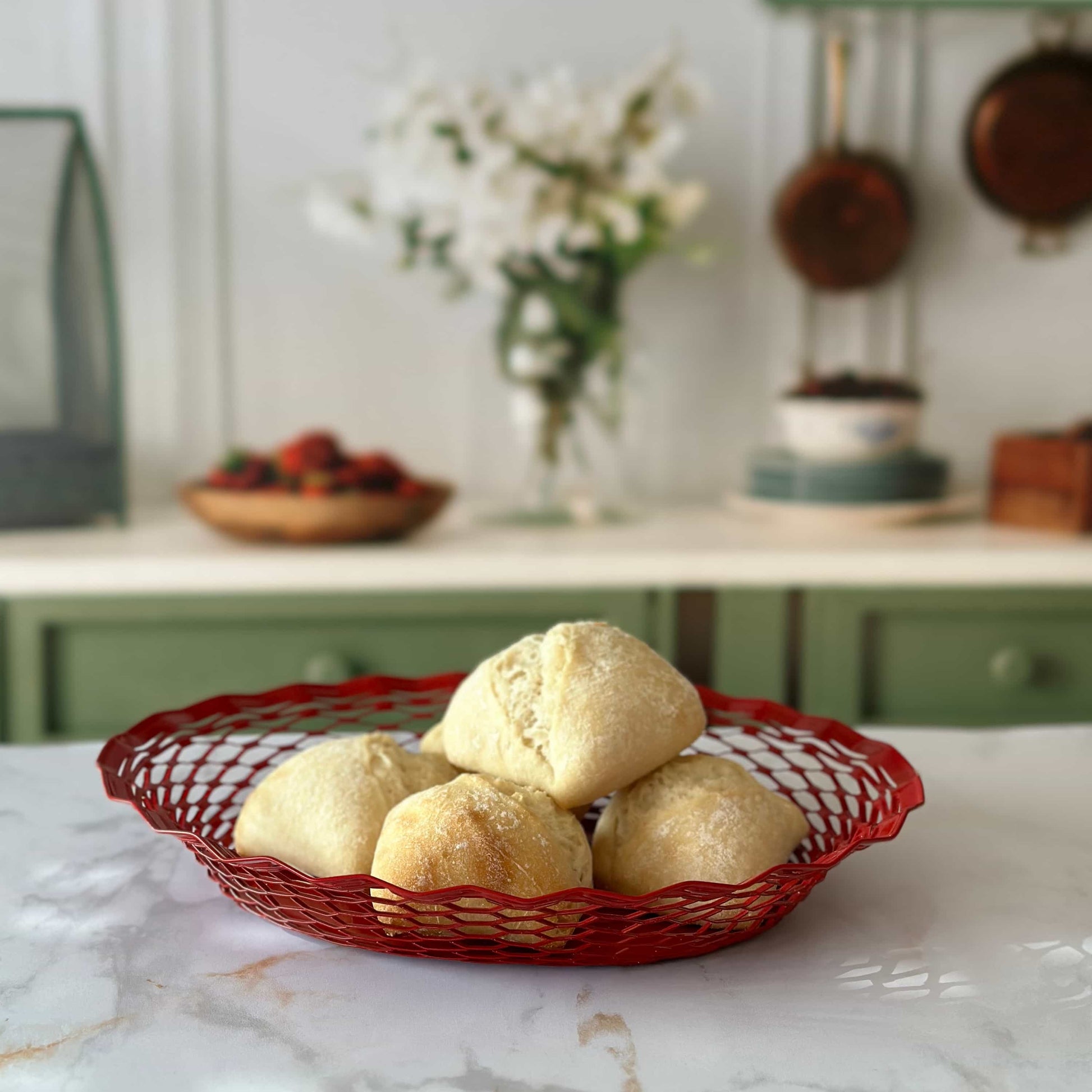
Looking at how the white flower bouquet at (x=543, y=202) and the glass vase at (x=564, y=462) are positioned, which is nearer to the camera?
the white flower bouquet at (x=543, y=202)

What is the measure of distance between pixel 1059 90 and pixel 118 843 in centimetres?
212

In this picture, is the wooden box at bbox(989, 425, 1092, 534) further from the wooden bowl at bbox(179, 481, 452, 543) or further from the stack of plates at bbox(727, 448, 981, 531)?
the wooden bowl at bbox(179, 481, 452, 543)

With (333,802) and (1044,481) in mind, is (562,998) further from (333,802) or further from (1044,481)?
(1044,481)

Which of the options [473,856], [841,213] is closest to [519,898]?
[473,856]

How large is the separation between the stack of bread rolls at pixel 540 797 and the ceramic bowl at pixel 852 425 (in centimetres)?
145

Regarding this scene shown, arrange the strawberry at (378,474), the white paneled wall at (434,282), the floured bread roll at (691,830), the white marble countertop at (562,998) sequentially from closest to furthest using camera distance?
the white marble countertop at (562,998), the floured bread roll at (691,830), the strawberry at (378,474), the white paneled wall at (434,282)

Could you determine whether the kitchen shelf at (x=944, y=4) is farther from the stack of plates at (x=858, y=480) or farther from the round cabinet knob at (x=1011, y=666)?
the round cabinet knob at (x=1011, y=666)

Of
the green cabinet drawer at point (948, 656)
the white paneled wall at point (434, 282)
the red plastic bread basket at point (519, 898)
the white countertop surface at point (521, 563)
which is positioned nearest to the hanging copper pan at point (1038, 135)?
the white paneled wall at point (434, 282)

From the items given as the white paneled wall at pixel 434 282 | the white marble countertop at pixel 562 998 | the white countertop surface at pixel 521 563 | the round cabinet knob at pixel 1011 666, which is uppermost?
the white paneled wall at pixel 434 282

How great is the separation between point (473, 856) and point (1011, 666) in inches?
57.4

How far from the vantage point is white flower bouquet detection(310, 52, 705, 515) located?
1923 mm

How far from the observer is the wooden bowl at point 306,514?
1.79m

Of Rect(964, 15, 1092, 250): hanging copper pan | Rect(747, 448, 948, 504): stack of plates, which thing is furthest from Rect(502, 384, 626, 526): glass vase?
Rect(964, 15, 1092, 250): hanging copper pan

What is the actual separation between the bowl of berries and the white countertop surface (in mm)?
32
